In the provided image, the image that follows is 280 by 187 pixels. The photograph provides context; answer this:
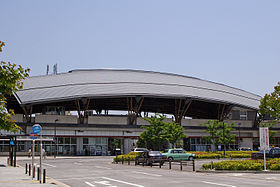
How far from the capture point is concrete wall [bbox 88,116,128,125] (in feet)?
221

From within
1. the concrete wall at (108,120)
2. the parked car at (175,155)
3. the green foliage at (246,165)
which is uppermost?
the concrete wall at (108,120)

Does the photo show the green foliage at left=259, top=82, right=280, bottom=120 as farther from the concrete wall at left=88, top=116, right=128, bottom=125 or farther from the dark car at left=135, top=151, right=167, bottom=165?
the concrete wall at left=88, top=116, right=128, bottom=125

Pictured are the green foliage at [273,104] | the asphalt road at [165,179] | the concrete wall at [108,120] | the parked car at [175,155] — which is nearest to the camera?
the asphalt road at [165,179]

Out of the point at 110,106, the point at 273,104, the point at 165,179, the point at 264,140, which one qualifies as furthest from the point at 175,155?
the point at 110,106

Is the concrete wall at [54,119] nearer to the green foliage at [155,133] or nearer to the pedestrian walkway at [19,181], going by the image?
the green foliage at [155,133]

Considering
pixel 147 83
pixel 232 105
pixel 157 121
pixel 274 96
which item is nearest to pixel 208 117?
pixel 232 105

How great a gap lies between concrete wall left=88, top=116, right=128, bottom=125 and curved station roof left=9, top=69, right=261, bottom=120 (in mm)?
4157

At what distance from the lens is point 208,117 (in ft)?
282

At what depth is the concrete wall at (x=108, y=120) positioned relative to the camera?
67438 millimetres

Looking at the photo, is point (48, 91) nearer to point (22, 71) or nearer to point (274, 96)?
point (274, 96)

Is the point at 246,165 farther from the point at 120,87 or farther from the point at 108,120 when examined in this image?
the point at 108,120

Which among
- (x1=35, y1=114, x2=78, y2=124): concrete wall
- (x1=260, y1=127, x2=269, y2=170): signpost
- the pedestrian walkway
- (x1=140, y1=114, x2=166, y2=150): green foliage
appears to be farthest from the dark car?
(x1=35, y1=114, x2=78, y2=124): concrete wall

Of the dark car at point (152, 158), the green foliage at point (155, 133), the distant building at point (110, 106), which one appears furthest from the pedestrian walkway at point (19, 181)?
the distant building at point (110, 106)

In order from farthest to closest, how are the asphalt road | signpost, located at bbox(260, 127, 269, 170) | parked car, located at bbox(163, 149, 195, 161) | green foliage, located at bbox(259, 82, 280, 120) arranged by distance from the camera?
parked car, located at bbox(163, 149, 195, 161) < green foliage, located at bbox(259, 82, 280, 120) < signpost, located at bbox(260, 127, 269, 170) < the asphalt road
